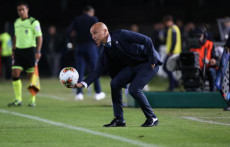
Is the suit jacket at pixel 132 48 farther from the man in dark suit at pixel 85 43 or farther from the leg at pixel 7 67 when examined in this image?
the leg at pixel 7 67

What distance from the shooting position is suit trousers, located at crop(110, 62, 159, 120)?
37.9ft

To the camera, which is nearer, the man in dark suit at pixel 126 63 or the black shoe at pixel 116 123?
the man in dark suit at pixel 126 63

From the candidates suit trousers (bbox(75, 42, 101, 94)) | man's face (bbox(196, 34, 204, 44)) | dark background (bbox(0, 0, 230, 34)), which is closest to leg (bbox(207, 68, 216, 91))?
man's face (bbox(196, 34, 204, 44))

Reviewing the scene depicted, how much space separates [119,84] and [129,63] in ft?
1.21

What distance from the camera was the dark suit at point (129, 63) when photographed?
446 inches

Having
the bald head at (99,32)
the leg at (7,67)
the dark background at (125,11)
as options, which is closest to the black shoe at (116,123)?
the bald head at (99,32)

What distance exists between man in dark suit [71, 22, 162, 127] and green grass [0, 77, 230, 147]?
0.39m

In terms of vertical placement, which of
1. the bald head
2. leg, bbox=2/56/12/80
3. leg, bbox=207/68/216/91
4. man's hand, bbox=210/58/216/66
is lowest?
leg, bbox=2/56/12/80

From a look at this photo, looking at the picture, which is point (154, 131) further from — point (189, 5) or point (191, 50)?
point (189, 5)

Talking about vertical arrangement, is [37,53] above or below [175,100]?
above

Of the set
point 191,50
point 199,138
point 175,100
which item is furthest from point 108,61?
point 191,50

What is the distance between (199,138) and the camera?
10195 mm

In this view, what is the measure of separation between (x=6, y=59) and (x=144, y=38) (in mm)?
20677

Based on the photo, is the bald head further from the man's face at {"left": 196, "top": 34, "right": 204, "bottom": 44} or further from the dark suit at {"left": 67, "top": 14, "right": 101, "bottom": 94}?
the dark suit at {"left": 67, "top": 14, "right": 101, "bottom": 94}
